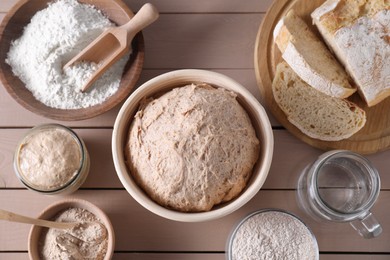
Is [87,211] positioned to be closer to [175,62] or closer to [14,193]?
[14,193]

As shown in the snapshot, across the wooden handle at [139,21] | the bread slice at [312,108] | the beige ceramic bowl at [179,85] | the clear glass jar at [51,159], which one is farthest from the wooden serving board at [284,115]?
the clear glass jar at [51,159]

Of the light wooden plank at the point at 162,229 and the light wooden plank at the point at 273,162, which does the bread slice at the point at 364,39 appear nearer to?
the light wooden plank at the point at 273,162

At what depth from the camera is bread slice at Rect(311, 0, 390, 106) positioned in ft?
3.13

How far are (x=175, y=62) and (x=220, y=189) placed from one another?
372mm

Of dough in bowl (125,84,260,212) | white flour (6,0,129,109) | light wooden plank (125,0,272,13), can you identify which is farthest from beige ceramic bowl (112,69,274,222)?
light wooden plank (125,0,272,13)

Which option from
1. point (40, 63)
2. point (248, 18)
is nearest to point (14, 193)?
point (40, 63)

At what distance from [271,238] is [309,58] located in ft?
1.34

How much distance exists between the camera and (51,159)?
0.92 m

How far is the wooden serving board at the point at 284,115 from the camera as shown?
1012mm

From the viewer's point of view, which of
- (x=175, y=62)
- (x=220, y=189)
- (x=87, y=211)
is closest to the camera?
(x=220, y=189)

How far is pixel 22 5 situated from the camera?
0.99 m

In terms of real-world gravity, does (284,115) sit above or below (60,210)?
above

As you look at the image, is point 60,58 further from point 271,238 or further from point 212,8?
point 271,238

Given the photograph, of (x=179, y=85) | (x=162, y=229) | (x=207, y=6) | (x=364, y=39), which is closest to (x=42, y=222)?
(x=162, y=229)
